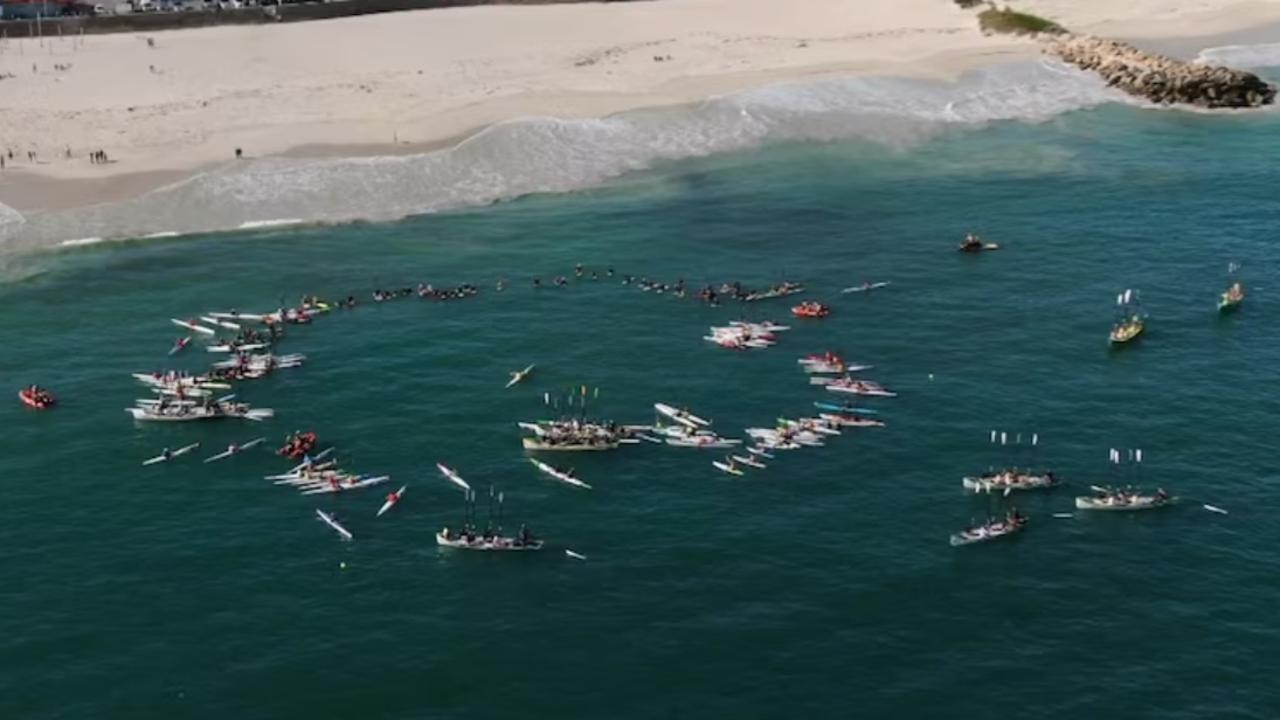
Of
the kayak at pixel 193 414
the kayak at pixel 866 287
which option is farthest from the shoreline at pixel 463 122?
the kayak at pixel 866 287

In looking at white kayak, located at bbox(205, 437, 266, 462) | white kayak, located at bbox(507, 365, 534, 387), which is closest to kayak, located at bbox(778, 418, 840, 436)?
white kayak, located at bbox(507, 365, 534, 387)

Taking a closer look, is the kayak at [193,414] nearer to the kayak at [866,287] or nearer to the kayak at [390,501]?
the kayak at [390,501]

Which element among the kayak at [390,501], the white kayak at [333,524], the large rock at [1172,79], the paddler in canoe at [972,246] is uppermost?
the large rock at [1172,79]

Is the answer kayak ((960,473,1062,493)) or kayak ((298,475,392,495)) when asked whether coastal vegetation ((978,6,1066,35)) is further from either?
kayak ((298,475,392,495))

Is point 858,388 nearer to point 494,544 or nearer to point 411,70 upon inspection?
point 494,544

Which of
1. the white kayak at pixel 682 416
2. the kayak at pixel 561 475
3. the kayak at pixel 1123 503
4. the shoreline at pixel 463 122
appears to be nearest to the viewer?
the kayak at pixel 1123 503

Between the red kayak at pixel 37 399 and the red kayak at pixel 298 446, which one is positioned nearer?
the red kayak at pixel 298 446
